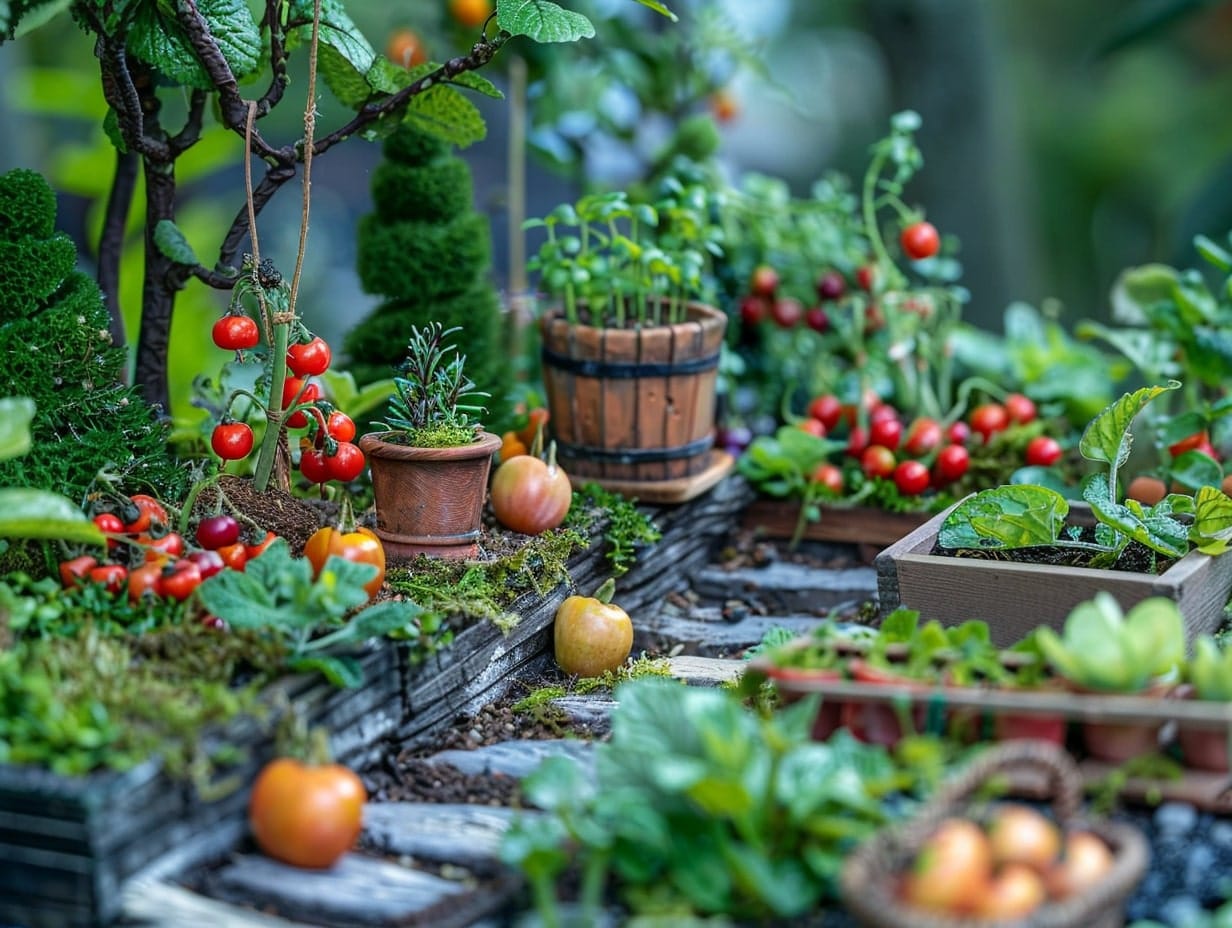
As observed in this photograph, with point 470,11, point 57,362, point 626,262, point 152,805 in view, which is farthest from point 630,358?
point 152,805

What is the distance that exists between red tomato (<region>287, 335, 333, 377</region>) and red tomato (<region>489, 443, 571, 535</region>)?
22.2 inches

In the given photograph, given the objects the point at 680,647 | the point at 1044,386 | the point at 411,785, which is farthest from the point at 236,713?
the point at 1044,386

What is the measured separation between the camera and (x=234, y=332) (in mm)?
3000

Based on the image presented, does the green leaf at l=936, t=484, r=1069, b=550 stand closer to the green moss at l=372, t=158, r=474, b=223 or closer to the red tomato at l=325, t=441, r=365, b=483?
the red tomato at l=325, t=441, r=365, b=483

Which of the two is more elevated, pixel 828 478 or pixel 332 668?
pixel 828 478

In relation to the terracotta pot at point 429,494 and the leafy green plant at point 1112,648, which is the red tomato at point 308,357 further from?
the leafy green plant at point 1112,648

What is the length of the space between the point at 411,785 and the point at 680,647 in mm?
1064

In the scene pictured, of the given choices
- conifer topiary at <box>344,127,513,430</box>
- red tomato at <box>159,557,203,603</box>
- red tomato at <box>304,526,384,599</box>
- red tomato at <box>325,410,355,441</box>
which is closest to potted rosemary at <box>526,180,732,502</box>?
conifer topiary at <box>344,127,513,430</box>

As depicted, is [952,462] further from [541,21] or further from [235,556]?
[235,556]

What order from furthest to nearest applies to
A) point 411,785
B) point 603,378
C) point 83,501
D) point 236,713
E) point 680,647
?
point 603,378 < point 680,647 < point 83,501 < point 411,785 < point 236,713

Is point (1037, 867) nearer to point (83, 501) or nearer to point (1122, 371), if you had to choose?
point (83, 501)

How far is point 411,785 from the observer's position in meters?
2.64

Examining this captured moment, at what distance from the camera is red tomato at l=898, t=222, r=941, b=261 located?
4.26 metres

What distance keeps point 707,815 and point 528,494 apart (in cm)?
146
